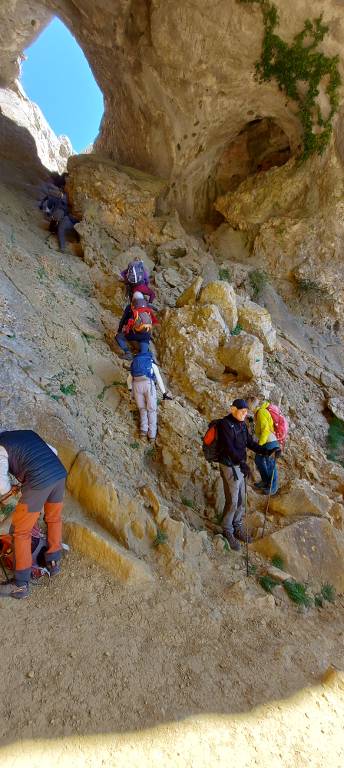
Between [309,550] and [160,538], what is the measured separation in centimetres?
200

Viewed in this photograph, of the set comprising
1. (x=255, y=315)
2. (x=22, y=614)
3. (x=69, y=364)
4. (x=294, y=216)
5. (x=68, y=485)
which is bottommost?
(x=22, y=614)

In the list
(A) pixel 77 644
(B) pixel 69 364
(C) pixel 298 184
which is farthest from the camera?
(C) pixel 298 184

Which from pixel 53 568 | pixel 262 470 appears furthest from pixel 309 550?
pixel 53 568

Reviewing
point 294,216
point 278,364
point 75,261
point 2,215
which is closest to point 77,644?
point 278,364

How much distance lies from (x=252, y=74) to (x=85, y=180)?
15.0ft

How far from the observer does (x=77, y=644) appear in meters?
3.19

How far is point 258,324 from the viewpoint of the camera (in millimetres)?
8656

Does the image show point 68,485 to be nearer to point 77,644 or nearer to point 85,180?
point 77,644

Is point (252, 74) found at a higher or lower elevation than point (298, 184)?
higher

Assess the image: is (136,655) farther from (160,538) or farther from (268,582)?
(268,582)

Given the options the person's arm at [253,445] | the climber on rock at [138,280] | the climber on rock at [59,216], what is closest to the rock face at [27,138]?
the climber on rock at [59,216]

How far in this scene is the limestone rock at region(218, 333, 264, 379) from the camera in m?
7.56

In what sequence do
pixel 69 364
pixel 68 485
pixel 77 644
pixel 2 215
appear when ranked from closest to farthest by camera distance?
pixel 77 644 < pixel 68 485 < pixel 69 364 < pixel 2 215

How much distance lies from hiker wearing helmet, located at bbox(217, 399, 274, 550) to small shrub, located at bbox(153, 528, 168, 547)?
1.00 metres
